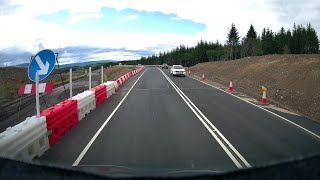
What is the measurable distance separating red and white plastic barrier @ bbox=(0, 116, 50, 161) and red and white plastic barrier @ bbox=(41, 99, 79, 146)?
51 cm

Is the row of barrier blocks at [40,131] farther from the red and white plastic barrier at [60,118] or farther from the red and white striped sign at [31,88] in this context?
the red and white striped sign at [31,88]

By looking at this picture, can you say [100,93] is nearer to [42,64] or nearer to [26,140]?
[42,64]

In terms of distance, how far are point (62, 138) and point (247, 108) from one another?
1023 centimetres

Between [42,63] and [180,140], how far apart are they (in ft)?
14.0

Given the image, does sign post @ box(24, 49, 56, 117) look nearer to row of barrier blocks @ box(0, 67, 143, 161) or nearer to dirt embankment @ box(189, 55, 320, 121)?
row of barrier blocks @ box(0, 67, 143, 161)

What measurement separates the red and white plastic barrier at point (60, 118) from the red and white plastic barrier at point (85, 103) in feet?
2.43

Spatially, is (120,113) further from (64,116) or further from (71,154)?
(71,154)

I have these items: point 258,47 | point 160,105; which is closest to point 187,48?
point 258,47

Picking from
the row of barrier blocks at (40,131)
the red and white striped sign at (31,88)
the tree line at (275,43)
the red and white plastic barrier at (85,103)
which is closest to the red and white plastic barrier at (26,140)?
the row of barrier blocks at (40,131)

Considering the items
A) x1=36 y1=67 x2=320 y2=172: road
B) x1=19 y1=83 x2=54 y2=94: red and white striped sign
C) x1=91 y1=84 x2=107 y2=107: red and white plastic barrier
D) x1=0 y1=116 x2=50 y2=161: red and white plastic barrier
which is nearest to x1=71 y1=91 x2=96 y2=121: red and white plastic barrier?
x1=36 y1=67 x2=320 y2=172: road

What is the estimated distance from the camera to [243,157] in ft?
26.8

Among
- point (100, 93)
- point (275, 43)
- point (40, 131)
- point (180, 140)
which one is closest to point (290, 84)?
point (100, 93)

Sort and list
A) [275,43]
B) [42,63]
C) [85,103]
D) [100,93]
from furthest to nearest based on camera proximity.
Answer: [275,43] → [100,93] → [85,103] → [42,63]

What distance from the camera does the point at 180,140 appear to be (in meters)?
9.85
